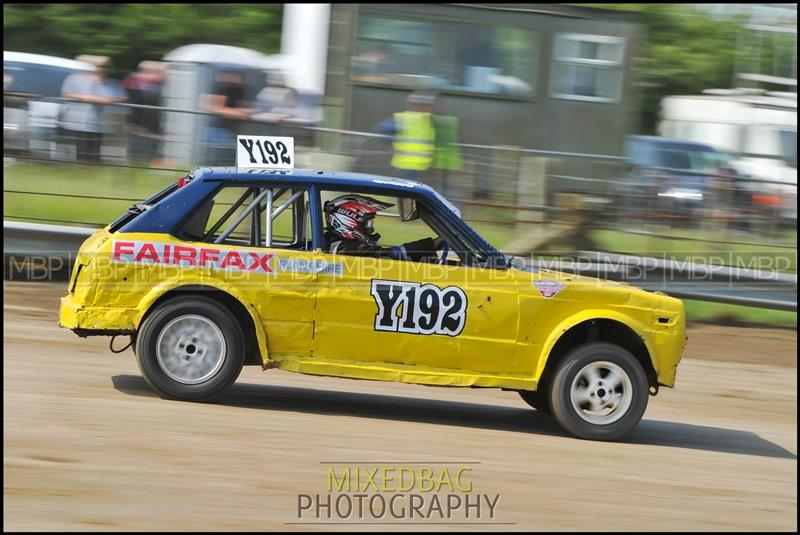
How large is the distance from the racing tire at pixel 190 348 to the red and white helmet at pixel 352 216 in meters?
0.96

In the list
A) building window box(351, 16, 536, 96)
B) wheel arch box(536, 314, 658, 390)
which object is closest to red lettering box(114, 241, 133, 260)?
wheel arch box(536, 314, 658, 390)

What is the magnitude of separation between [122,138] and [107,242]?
505cm

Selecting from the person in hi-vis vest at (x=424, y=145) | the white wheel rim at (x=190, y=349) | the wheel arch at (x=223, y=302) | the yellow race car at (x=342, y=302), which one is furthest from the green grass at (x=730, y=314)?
the white wheel rim at (x=190, y=349)

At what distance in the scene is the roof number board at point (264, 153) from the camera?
754cm

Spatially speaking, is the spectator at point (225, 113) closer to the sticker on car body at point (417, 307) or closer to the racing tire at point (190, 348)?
the racing tire at point (190, 348)

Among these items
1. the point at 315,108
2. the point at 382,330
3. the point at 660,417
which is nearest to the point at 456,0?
the point at 315,108

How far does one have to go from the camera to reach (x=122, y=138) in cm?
1178

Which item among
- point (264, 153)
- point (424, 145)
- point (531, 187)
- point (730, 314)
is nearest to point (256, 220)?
point (264, 153)

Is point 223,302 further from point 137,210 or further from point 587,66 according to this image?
point 587,66

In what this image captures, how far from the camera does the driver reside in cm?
720

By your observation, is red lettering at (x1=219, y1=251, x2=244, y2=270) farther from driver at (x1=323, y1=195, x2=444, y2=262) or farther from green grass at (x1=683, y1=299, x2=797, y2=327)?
green grass at (x1=683, y1=299, x2=797, y2=327)

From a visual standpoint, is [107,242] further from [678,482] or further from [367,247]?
[678,482]

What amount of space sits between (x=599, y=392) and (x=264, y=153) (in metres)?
2.90

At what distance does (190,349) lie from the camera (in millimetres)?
7051
